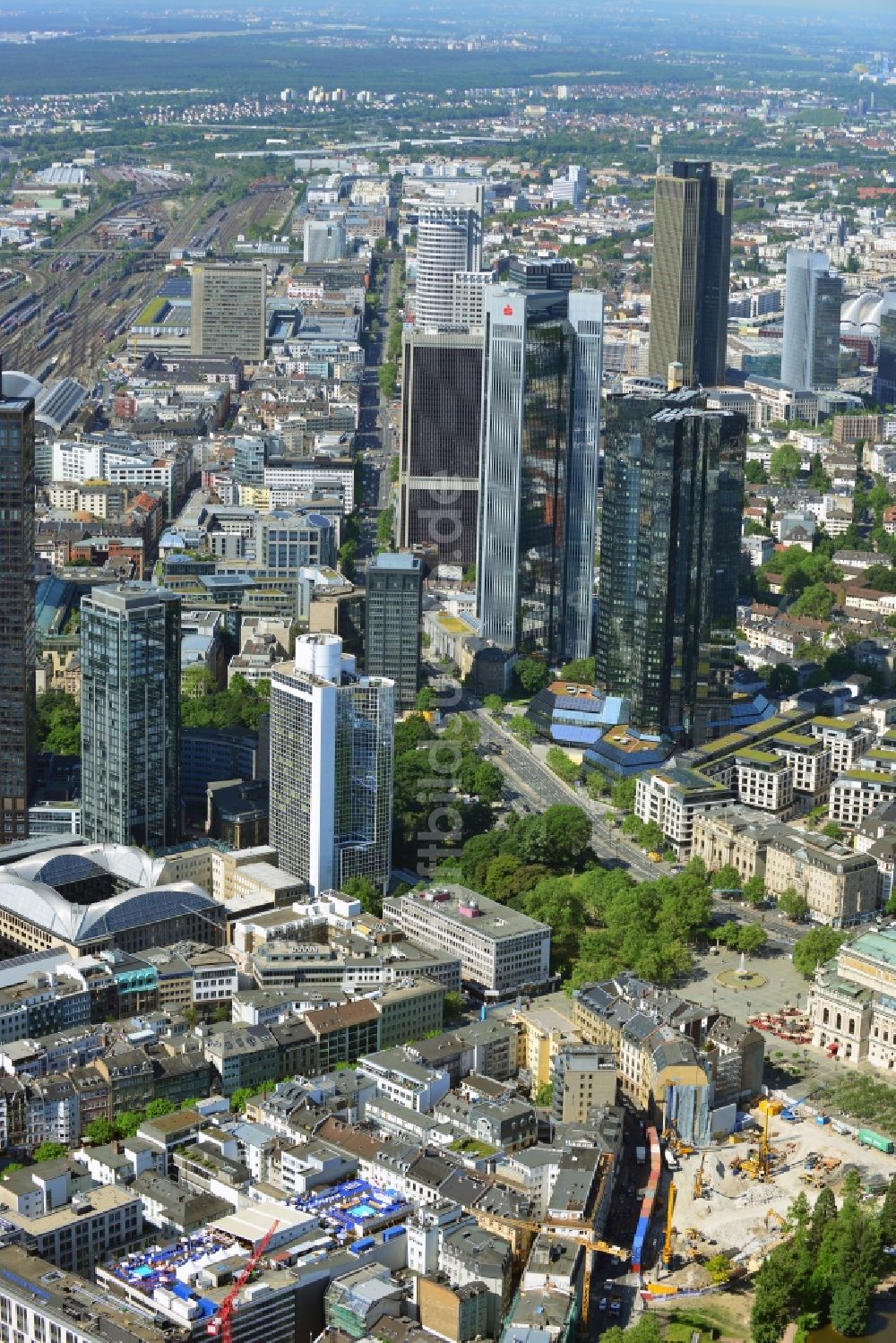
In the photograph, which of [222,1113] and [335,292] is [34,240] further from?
[222,1113]

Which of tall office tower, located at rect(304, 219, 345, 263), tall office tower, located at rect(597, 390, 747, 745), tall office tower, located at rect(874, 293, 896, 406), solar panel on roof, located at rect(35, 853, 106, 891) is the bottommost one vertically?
solar panel on roof, located at rect(35, 853, 106, 891)

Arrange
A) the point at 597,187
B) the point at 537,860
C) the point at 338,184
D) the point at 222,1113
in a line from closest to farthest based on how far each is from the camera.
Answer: the point at 222,1113 < the point at 537,860 < the point at 338,184 < the point at 597,187

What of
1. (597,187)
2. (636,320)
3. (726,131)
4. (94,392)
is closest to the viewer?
(94,392)

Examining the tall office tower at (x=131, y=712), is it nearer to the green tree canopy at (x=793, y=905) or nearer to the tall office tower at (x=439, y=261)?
the green tree canopy at (x=793, y=905)

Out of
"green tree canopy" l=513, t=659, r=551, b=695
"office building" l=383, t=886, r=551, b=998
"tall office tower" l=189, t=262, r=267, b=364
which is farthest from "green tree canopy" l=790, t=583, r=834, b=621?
"tall office tower" l=189, t=262, r=267, b=364

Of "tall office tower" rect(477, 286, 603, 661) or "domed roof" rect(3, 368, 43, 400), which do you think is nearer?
"domed roof" rect(3, 368, 43, 400)

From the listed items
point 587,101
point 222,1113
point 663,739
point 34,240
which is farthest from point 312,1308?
point 587,101

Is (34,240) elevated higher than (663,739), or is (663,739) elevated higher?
(34,240)

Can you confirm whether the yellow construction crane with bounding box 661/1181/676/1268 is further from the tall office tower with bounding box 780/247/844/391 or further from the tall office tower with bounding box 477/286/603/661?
the tall office tower with bounding box 780/247/844/391
